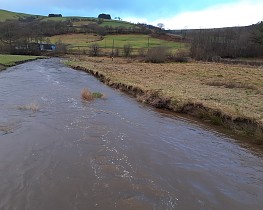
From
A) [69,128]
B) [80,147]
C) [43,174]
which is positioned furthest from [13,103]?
[43,174]

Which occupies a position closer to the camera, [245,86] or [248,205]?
[248,205]

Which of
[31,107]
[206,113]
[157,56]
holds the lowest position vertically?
[157,56]

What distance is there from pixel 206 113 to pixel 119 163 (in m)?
8.68

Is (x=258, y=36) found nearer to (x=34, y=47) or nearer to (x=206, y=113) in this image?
(x=34, y=47)

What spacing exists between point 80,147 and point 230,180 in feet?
19.3

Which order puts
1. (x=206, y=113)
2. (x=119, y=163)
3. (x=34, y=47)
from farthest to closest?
(x=34, y=47) < (x=206, y=113) < (x=119, y=163)

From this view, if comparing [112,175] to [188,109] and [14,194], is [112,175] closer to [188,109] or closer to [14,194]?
[14,194]

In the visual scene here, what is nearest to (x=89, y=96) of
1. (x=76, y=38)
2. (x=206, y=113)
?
(x=206, y=113)

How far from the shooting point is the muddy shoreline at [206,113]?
16.0m

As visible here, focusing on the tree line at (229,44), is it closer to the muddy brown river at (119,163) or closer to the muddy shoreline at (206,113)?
the muddy shoreline at (206,113)

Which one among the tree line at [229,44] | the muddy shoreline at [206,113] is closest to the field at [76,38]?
the tree line at [229,44]

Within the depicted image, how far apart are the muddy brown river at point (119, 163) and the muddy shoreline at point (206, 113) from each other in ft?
2.90

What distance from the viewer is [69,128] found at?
16.5 metres

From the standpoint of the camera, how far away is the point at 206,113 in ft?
63.1
